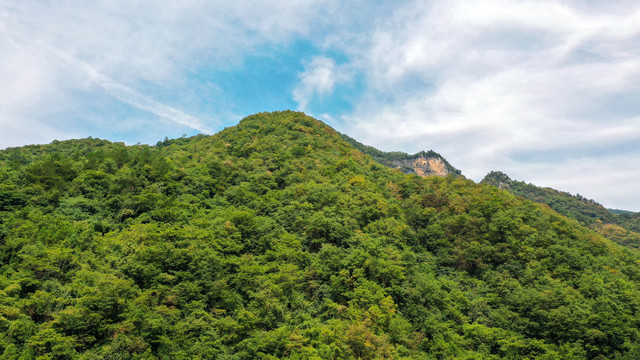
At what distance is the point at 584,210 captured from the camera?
79438 mm

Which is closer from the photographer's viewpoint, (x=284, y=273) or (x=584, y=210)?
(x=284, y=273)

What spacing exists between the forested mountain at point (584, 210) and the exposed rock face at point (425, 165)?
16.2m

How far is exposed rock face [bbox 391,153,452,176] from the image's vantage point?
117 metres

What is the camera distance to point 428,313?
82.6 ft

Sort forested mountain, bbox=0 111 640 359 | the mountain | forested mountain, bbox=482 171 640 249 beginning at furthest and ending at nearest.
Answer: the mountain, forested mountain, bbox=482 171 640 249, forested mountain, bbox=0 111 640 359

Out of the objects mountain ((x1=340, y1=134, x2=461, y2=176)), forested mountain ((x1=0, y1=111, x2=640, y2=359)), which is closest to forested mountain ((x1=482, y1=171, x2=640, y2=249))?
mountain ((x1=340, y1=134, x2=461, y2=176))

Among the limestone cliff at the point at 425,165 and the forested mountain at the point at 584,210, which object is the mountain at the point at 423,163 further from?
the forested mountain at the point at 584,210

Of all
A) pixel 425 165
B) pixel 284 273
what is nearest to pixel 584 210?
pixel 425 165

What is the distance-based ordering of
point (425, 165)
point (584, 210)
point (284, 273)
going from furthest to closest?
point (425, 165)
point (584, 210)
point (284, 273)

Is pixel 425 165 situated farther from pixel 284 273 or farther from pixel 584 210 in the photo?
pixel 284 273

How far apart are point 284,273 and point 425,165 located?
103079 millimetres

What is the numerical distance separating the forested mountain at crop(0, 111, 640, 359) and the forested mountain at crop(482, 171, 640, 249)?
3278cm

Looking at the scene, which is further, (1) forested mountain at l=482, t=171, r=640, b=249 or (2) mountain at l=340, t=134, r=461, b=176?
(2) mountain at l=340, t=134, r=461, b=176

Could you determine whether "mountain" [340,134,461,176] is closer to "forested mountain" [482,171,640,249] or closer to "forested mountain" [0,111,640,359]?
"forested mountain" [482,171,640,249]
